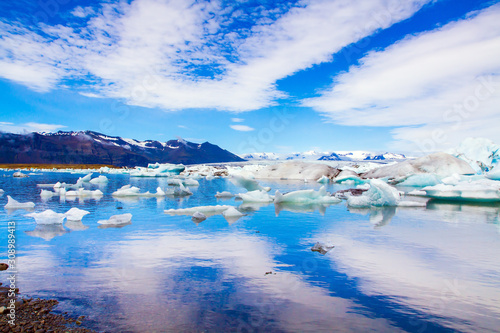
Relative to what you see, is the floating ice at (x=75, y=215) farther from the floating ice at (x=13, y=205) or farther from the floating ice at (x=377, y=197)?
the floating ice at (x=377, y=197)

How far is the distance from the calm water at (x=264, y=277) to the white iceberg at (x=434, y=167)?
66.0 feet

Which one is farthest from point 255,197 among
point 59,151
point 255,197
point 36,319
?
point 59,151

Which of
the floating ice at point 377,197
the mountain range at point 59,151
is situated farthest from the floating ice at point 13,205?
the mountain range at point 59,151

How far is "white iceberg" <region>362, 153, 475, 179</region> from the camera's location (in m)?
24.9

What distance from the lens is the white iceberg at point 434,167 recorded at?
2492 cm

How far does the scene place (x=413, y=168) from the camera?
84.3 feet

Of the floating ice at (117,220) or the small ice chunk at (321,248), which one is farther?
the floating ice at (117,220)

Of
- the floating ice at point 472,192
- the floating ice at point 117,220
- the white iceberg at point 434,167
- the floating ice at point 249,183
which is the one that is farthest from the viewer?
the white iceberg at point 434,167

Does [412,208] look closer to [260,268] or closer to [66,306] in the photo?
[260,268]

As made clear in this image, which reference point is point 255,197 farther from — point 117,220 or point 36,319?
point 36,319

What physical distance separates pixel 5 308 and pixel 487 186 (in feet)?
50.2

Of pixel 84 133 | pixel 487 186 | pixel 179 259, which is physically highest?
pixel 84 133

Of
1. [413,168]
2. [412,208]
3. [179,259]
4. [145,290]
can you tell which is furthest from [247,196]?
[413,168]

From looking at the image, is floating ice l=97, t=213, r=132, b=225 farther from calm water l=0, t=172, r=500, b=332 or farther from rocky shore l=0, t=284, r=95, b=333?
rocky shore l=0, t=284, r=95, b=333
